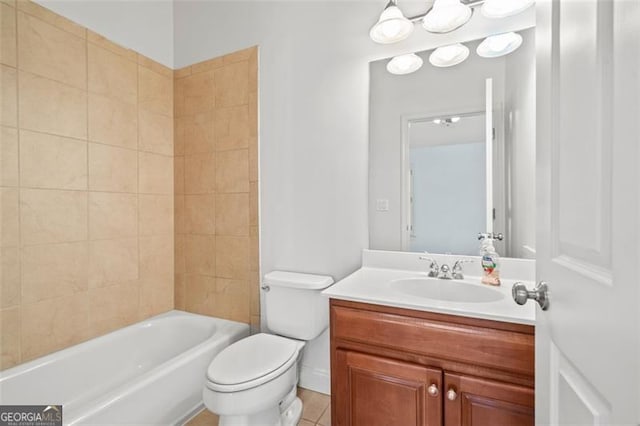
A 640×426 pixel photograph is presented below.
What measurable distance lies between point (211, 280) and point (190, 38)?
1.85 metres

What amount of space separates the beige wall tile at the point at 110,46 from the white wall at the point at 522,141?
7.57ft

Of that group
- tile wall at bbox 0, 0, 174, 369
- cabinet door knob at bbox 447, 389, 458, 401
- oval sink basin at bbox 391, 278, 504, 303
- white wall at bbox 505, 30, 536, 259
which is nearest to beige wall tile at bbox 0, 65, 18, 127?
tile wall at bbox 0, 0, 174, 369

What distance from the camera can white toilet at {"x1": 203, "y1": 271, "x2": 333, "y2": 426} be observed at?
124 cm

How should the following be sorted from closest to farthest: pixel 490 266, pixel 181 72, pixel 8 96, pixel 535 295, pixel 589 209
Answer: pixel 589 209
pixel 535 295
pixel 490 266
pixel 8 96
pixel 181 72

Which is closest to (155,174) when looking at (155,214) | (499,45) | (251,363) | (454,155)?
(155,214)

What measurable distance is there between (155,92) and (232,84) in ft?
2.01

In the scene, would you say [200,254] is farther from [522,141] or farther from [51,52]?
[522,141]

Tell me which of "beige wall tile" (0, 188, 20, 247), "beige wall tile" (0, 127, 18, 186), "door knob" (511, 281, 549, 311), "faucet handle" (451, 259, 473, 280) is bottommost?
"faucet handle" (451, 259, 473, 280)

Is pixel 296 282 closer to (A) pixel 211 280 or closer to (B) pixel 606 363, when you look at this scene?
(A) pixel 211 280

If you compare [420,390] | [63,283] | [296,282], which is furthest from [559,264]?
[63,283]

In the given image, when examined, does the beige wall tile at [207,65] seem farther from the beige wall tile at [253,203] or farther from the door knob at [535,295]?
the door knob at [535,295]

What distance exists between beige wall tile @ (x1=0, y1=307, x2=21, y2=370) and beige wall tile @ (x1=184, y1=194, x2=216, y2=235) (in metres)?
1.00

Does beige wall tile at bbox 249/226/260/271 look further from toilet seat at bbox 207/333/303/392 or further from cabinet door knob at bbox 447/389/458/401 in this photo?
cabinet door knob at bbox 447/389/458/401

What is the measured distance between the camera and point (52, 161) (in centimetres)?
157
